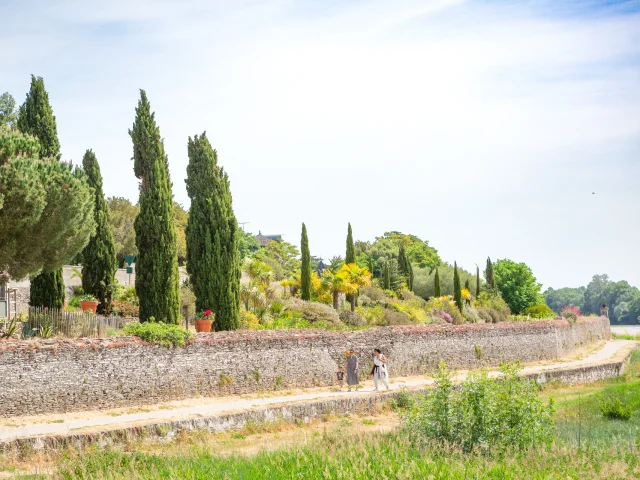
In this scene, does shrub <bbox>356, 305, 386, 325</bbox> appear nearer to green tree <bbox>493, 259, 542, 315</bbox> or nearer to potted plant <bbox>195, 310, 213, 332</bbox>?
potted plant <bbox>195, 310, 213, 332</bbox>

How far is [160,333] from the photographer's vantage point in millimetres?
22562

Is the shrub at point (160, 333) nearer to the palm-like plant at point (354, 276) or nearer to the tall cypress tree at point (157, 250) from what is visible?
the tall cypress tree at point (157, 250)

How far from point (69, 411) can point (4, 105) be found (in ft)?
126

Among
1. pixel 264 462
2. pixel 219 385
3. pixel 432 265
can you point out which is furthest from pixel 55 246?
pixel 432 265

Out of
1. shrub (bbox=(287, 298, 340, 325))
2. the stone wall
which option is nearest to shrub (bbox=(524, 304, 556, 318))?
the stone wall

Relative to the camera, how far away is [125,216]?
6097 cm

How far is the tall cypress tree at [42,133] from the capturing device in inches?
1091

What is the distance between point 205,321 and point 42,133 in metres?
9.25

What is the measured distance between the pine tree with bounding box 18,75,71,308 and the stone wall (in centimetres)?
711

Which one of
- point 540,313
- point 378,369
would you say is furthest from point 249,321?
point 540,313

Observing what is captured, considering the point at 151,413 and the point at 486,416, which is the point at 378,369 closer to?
the point at 151,413

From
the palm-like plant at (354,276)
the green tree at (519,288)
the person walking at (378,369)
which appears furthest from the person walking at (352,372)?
the green tree at (519,288)

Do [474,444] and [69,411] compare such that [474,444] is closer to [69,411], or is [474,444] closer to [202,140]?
[69,411]

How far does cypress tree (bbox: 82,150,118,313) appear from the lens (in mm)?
32969
